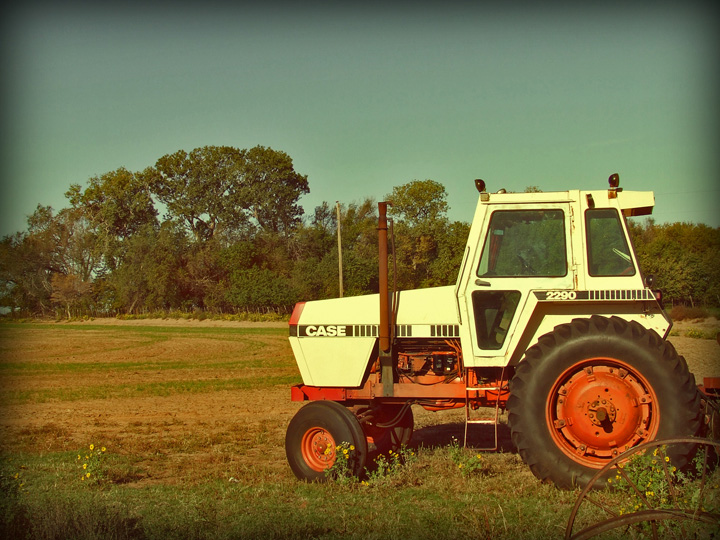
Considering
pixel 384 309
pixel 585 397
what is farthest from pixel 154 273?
pixel 585 397

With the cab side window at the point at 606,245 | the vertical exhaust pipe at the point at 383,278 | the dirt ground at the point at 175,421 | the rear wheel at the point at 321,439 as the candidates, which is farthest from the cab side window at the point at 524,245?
the dirt ground at the point at 175,421

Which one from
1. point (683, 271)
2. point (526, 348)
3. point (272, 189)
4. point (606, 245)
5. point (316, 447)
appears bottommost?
point (316, 447)

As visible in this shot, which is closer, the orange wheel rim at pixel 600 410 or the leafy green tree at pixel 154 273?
the orange wheel rim at pixel 600 410

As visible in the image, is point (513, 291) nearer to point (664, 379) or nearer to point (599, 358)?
point (599, 358)

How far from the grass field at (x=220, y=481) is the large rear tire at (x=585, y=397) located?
394mm

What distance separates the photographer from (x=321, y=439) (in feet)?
26.4

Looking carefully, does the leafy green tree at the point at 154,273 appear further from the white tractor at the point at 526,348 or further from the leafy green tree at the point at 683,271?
the white tractor at the point at 526,348

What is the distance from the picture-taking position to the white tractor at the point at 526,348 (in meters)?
6.82

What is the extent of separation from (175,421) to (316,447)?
612cm

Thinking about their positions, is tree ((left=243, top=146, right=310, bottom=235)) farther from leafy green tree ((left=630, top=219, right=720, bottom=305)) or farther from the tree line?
leafy green tree ((left=630, top=219, right=720, bottom=305))

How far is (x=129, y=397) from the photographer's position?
56.6 ft

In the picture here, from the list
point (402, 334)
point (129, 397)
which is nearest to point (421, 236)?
point (129, 397)

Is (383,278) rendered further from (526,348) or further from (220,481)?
(220,481)

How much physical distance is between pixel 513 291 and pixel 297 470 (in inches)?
121
